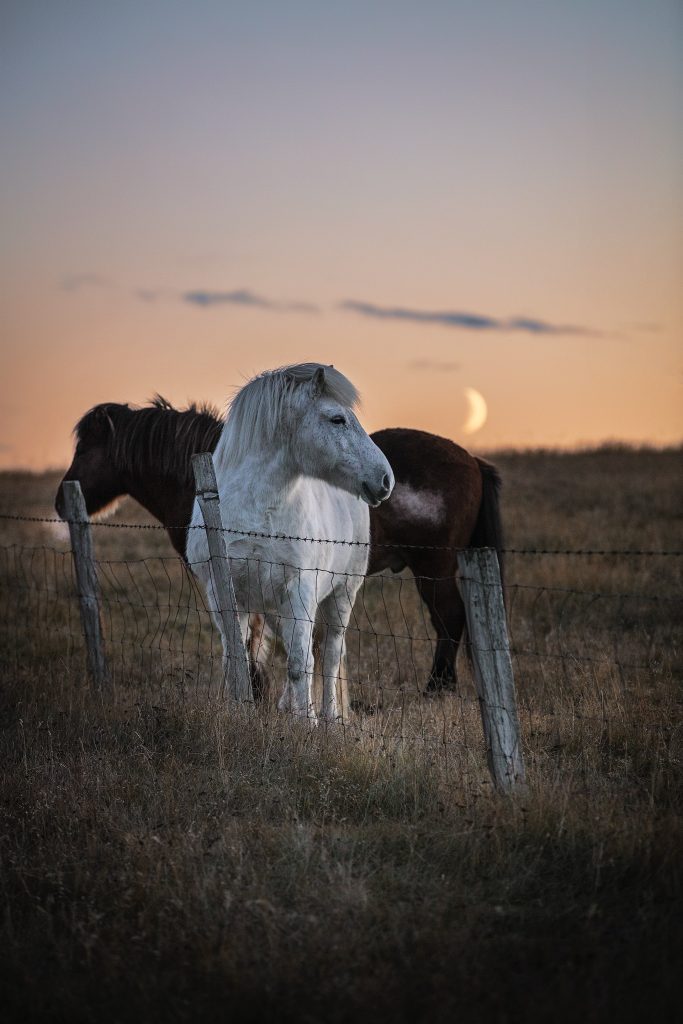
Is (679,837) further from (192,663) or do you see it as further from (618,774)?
(192,663)

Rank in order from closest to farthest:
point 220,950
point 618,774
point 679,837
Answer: point 220,950, point 679,837, point 618,774

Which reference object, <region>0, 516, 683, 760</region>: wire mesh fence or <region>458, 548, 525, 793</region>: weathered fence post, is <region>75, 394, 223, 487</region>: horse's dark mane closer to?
<region>0, 516, 683, 760</region>: wire mesh fence

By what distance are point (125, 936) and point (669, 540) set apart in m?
13.0

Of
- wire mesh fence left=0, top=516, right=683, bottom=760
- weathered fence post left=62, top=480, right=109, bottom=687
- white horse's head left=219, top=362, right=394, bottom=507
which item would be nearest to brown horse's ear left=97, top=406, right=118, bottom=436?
weathered fence post left=62, top=480, right=109, bottom=687

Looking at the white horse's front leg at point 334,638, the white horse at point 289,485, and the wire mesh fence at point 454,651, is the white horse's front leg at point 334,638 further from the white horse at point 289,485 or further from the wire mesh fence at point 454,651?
the white horse at point 289,485

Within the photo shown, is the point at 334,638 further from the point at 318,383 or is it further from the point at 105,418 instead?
the point at 105,418

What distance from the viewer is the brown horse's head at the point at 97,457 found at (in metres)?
7.86

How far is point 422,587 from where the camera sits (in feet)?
24.3

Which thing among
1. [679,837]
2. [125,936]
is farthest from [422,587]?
[125,936]

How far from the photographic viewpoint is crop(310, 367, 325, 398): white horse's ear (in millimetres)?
5547

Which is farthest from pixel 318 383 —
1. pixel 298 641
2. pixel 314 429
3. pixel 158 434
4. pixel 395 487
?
pixel 158 434

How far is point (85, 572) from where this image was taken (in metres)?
7.18

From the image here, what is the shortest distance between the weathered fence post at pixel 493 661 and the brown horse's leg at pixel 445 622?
2.89m

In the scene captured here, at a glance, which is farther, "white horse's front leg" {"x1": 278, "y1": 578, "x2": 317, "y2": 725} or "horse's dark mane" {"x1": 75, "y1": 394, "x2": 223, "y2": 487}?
"horse's dark mane" {"x1": 75, "y1": 394, "x2": 223, "y2": 487}
